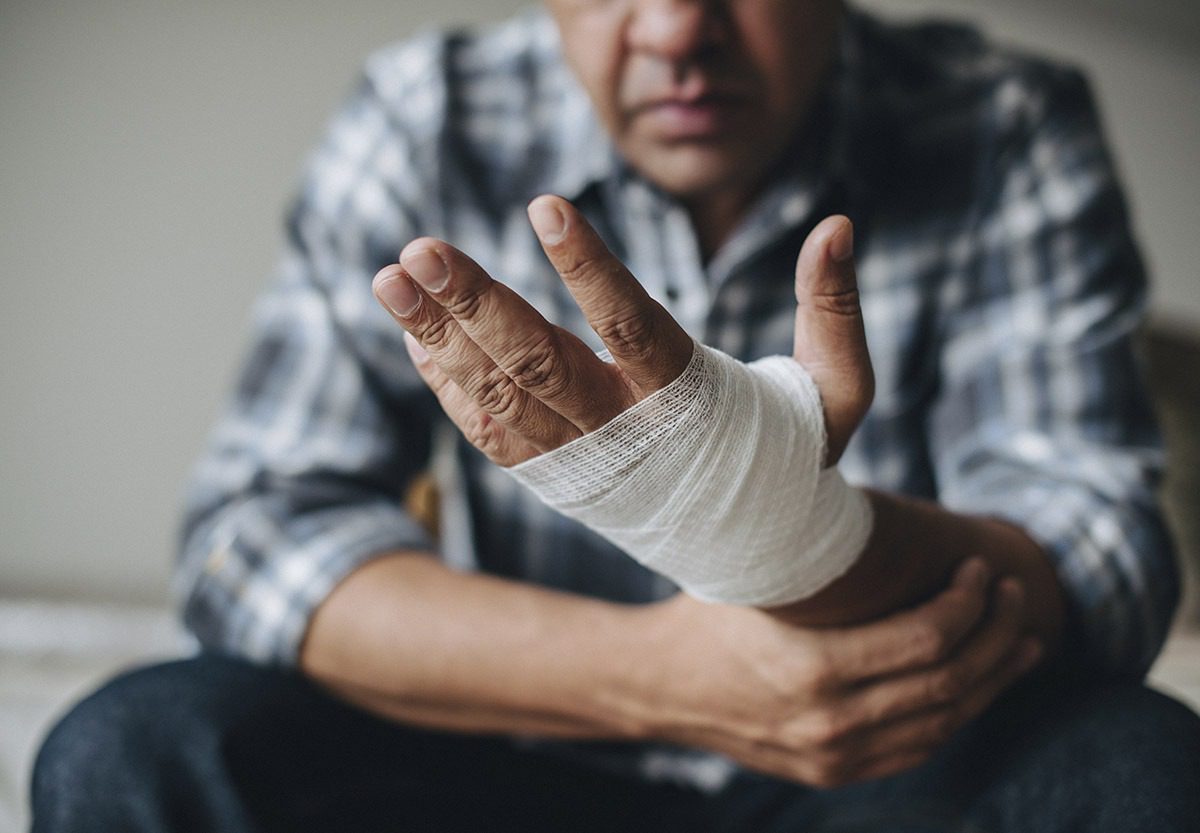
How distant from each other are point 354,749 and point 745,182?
53cm

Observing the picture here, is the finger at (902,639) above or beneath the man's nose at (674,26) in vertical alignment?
beneath

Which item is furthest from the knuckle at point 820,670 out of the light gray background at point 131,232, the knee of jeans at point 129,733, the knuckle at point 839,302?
the light gray background at point 131,232

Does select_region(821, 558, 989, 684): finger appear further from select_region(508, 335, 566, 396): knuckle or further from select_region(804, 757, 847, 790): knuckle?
select_region(508, 335, 566, 396): knuckle

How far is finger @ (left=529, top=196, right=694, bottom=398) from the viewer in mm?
338

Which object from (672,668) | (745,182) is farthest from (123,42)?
(672,668)

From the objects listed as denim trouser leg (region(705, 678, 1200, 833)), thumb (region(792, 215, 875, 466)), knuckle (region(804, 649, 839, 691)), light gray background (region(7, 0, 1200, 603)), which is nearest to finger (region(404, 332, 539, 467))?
thumb (region(792, 215, 875, 466))

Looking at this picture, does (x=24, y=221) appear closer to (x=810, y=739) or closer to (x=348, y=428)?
(x=348, y=428)

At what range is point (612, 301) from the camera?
0.36 meters

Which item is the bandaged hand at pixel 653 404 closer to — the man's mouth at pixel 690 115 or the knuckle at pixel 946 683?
the knuckle at pixel 946 683

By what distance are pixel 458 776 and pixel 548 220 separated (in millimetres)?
518

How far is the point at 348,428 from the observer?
2.69ft

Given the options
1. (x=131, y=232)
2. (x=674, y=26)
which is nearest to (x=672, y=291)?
(x=674, y=26)

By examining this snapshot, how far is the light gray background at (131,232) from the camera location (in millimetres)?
1573

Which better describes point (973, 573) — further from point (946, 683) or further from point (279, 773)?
point (279, 773)
